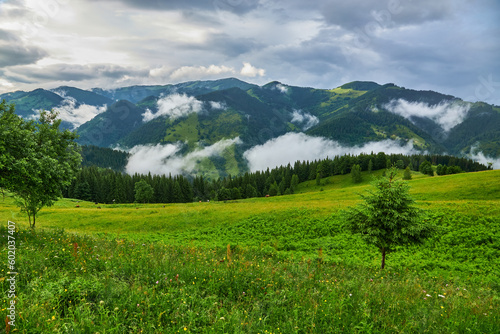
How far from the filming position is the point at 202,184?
154125mm

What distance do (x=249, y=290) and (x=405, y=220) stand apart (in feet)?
39.2

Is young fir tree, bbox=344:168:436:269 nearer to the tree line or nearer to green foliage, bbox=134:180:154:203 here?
the tree line

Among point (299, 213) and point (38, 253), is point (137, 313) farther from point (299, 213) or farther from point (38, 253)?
point (299, 213)

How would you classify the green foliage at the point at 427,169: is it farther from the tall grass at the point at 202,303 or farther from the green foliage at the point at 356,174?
the tall grass at the point at 202,303

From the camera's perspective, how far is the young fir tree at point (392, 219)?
14.8 meters

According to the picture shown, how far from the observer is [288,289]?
8219 mm

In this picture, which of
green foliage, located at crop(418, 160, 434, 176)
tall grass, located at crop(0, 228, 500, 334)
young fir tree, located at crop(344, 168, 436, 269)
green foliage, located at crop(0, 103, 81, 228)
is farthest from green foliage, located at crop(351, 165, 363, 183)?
green foliage, located at crop(0, 103, 81, 228)

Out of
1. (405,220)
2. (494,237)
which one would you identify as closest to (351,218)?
(405,220)

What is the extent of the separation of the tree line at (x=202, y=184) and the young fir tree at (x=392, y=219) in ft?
323

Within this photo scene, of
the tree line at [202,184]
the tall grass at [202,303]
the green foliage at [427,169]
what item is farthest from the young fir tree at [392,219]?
the green foliage at [427,169]

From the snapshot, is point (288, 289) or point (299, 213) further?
point (299, 213)

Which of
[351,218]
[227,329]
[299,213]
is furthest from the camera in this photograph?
[299,213]

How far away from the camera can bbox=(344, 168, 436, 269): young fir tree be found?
1484 cm

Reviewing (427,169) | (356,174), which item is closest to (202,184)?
(356,174)
